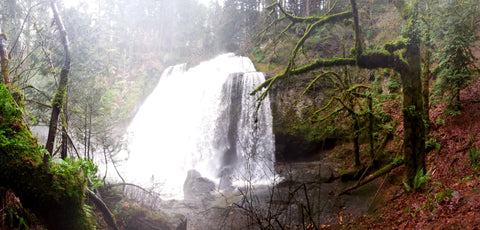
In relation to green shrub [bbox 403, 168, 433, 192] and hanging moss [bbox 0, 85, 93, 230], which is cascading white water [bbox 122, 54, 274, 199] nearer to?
green shrub [bbox 403, 168, 433, 192]

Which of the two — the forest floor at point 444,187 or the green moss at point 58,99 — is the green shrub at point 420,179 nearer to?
the forest floor at point 444,187

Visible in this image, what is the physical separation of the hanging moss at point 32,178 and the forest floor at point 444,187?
17.0ft

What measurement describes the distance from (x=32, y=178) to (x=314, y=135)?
12.4 m

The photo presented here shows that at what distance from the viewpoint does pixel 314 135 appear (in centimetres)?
1320

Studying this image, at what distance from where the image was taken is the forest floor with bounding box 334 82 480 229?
13.1 feet

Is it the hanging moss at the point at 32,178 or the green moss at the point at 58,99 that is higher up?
the green moss at the point at 58,99

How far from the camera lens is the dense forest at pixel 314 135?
275 centimetres

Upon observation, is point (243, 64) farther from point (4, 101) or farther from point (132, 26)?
point (132, 26)

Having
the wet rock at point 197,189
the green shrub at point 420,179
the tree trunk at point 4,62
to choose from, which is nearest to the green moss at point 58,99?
the tree trunk at point 4,62

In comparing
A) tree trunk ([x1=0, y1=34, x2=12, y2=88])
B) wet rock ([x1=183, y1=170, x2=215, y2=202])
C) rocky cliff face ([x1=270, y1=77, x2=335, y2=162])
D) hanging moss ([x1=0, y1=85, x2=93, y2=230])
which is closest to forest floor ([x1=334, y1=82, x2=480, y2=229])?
hanging moss ([x1=0, y1=85, x2=93, y2=230])

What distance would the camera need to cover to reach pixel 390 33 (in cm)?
1308

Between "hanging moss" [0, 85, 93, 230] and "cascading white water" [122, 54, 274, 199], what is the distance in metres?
9.87

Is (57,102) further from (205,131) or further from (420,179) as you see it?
(205,131)

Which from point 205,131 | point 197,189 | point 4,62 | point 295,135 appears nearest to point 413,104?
point 4,62
